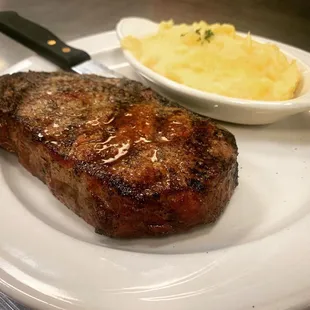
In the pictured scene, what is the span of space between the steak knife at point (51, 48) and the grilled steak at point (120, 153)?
50 cm

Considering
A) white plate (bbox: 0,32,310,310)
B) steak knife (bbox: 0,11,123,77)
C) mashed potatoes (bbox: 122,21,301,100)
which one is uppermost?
mashed potatoes (bbox: 122,21,301,100)

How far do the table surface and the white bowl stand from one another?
177 cm

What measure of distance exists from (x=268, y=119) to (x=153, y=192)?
86 centimetres

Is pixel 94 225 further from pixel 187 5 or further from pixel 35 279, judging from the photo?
pixel 187 5

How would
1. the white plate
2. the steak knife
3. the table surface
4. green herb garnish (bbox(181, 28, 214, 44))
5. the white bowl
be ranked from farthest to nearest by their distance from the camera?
the table surface
the steak knife
green herb garnish (bbox(181, 28, 214, 44))
the white bowl
the white plate

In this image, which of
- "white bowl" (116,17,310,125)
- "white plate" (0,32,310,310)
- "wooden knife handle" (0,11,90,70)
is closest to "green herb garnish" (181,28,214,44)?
"white bowl" (116,17,310,125)

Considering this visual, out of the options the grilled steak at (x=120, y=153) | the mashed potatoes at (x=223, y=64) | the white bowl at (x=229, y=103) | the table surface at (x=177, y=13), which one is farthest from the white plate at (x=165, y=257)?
the table surface at (x=177, y=13)

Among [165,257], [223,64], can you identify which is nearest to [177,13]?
[223,64]

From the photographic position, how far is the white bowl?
75.7 inches

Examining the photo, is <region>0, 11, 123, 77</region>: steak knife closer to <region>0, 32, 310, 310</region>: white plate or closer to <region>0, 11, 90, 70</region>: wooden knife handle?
<region>0, 11, 90, 70</region>: wooden knife handle

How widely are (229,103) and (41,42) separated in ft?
3.83

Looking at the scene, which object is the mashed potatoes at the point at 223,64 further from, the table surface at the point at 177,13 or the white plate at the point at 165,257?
the table surface at the point at 177,13

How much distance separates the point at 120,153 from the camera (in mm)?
1524

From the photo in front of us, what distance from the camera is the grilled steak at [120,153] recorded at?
1.45 metres
